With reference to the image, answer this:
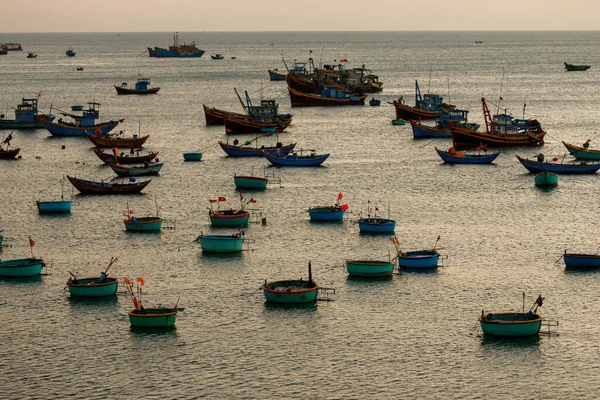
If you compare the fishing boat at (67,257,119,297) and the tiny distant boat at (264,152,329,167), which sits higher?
the tiny distant boat at (264,152,329,167)

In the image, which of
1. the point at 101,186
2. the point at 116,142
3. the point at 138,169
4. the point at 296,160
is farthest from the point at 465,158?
the point at 116,142

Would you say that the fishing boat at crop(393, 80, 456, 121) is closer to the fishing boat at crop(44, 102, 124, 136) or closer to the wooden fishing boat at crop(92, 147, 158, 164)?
the fishing boat at crop(44, 102, 124, 136)

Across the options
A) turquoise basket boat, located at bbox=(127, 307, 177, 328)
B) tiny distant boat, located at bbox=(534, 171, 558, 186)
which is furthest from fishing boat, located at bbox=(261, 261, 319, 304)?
tiny distant boat, located at bbox=(534, 171, 558, 186)

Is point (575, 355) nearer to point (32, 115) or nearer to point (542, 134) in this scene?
point (542, 134)

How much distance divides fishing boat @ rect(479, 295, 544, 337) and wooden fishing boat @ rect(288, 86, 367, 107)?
426 ft

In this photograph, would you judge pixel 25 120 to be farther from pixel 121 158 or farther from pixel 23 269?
pixel 23 269

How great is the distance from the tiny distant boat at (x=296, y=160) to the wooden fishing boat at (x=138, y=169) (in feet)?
43.9

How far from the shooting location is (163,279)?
234ft

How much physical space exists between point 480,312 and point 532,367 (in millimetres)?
8255

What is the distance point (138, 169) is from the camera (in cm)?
11194

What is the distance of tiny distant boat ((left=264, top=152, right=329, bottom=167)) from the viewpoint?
117062mm

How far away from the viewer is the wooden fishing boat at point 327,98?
616 ft

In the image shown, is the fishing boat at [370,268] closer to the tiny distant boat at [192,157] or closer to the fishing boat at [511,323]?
the fishing boat at [511,323]

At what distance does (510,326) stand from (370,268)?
14.0 m
